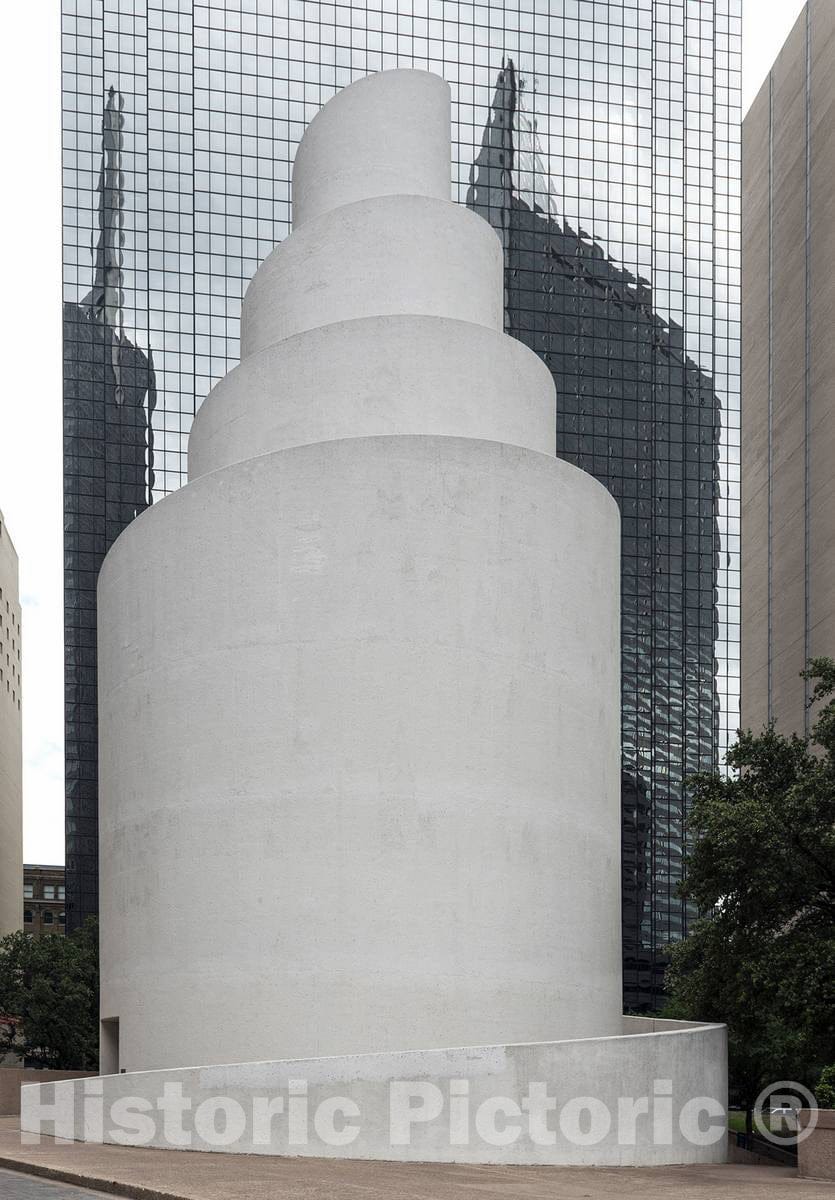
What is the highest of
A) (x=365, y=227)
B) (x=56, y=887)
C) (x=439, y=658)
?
(x=365, y=227)

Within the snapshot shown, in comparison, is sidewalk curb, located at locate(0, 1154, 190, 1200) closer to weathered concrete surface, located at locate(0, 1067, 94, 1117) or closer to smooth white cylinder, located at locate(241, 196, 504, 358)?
smooth white cylinder, located at locate(241, 196, 504, 358)

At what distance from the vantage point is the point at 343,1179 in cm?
2052

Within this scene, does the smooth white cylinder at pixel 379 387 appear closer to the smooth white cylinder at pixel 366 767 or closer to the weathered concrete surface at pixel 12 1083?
the smooth white cylinder at pixel 366 767

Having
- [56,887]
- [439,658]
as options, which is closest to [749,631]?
[439,658]

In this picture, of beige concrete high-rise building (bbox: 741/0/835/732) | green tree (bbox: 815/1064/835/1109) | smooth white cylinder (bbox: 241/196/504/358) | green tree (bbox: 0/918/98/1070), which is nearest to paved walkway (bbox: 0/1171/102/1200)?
green tree (bbox: 815/1064/835/1109)

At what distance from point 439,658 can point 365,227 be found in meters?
11.9

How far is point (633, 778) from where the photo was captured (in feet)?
334

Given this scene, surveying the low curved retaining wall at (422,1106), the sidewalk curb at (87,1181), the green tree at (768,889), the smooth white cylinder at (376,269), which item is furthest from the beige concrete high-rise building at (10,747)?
the sidewalk curb at (87,1181)

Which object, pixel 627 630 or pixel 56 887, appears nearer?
pixel 627 630

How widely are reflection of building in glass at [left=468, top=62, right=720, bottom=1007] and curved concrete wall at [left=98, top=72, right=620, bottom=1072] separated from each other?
70292mm

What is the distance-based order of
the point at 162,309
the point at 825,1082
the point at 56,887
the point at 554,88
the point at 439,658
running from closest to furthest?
1. the point at 825,1082
2. the point at 439,658
3. the point at 162,309
4. the point at 554,88
5. the point at 56,887

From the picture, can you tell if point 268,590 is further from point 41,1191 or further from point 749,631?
point 749,631

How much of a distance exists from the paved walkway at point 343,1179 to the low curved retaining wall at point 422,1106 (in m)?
0.62

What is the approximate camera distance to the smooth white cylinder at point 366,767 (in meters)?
30.3
